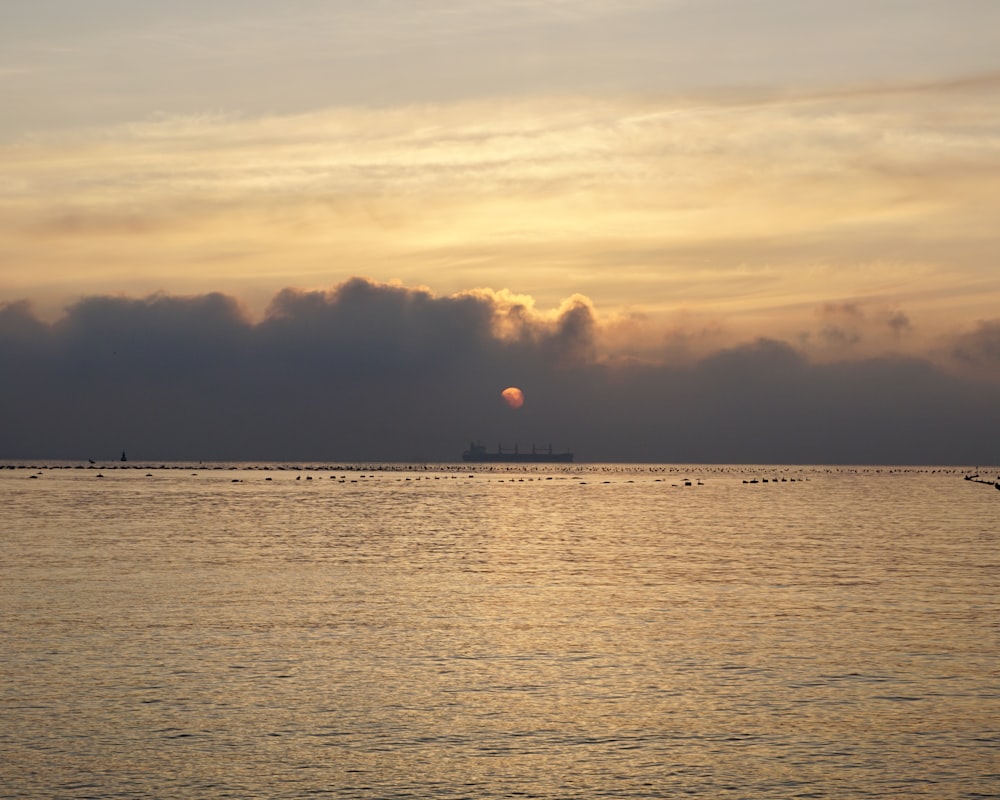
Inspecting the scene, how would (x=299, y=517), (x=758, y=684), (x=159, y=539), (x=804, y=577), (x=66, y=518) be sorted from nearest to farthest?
1. (x=758, y=684)
2. (x=804, y=577)
3. (x=159, y=539)
4. (x=66, y=518)
5. (x=299, y=517)

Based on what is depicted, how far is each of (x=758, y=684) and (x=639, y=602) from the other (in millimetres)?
19504

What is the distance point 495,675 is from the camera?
3666cm

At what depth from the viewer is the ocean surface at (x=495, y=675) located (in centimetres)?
2625

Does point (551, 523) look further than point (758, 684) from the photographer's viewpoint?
Yes

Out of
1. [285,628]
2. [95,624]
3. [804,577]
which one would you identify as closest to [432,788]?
[285,628]

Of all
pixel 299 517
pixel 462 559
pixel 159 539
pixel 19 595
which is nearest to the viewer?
pixel 19 595

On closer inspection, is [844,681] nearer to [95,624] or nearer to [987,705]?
[987,705]

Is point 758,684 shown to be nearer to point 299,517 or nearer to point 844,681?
point 844,681

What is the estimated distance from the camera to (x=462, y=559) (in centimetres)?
7888

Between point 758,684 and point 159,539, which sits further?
point 159,539

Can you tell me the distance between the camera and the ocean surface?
26.2m

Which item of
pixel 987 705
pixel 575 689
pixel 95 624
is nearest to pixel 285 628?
pixel 95 624

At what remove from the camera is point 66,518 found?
120 metres

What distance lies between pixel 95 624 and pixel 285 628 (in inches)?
299
